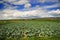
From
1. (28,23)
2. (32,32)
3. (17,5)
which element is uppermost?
(17,5)

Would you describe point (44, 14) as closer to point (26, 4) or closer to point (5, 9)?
point (26, 4)

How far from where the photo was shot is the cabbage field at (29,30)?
260cm

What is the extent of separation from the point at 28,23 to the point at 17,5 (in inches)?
16.9

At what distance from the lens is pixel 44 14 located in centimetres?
265

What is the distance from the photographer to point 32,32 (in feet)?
8.64

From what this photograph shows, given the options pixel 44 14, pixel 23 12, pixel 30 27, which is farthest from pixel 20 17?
pixel 44 14

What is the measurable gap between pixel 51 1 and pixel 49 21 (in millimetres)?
403

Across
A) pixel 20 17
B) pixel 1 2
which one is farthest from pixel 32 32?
pixel 1 2

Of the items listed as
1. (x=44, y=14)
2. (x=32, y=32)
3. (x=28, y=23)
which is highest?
(x=44, y=14)

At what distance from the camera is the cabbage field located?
2602 millimetres

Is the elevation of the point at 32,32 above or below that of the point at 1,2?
below

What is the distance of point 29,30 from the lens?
8.61 feet

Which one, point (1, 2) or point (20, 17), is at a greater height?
point (1, 2)

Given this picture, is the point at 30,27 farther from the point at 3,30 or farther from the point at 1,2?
the point at 1,2
